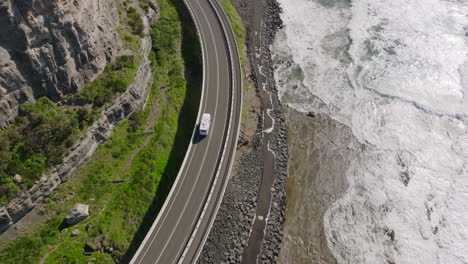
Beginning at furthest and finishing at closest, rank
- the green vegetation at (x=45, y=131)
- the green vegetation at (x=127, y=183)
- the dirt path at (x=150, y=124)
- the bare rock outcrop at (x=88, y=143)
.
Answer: the dirt path at (x=150, y=124) < the green vegetation at (x=127, y=183) < the green vegetation at (x=45, y=131) < the bare rock outcrop at (x=88, y=143)

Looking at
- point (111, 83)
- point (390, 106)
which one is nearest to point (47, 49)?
point (111, 83)

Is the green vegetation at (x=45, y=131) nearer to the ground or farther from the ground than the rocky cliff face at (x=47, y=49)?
nearer to the ground

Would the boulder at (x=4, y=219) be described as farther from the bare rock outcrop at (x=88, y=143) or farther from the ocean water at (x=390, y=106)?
the ocean water at (x=390, y=106)

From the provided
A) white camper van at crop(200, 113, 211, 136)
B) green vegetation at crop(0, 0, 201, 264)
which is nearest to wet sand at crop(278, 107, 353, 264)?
white camper van at crop(200, 113, 211, 136)

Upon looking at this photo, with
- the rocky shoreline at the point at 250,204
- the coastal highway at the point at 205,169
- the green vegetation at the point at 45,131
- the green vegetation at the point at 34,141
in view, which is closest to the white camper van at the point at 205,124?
the coastal highway at the point at 205,169

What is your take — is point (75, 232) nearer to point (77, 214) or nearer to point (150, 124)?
point (77, 214)

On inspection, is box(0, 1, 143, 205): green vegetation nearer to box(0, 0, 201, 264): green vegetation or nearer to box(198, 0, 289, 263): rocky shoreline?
box(0, 0, 201, 264): green vegetation
